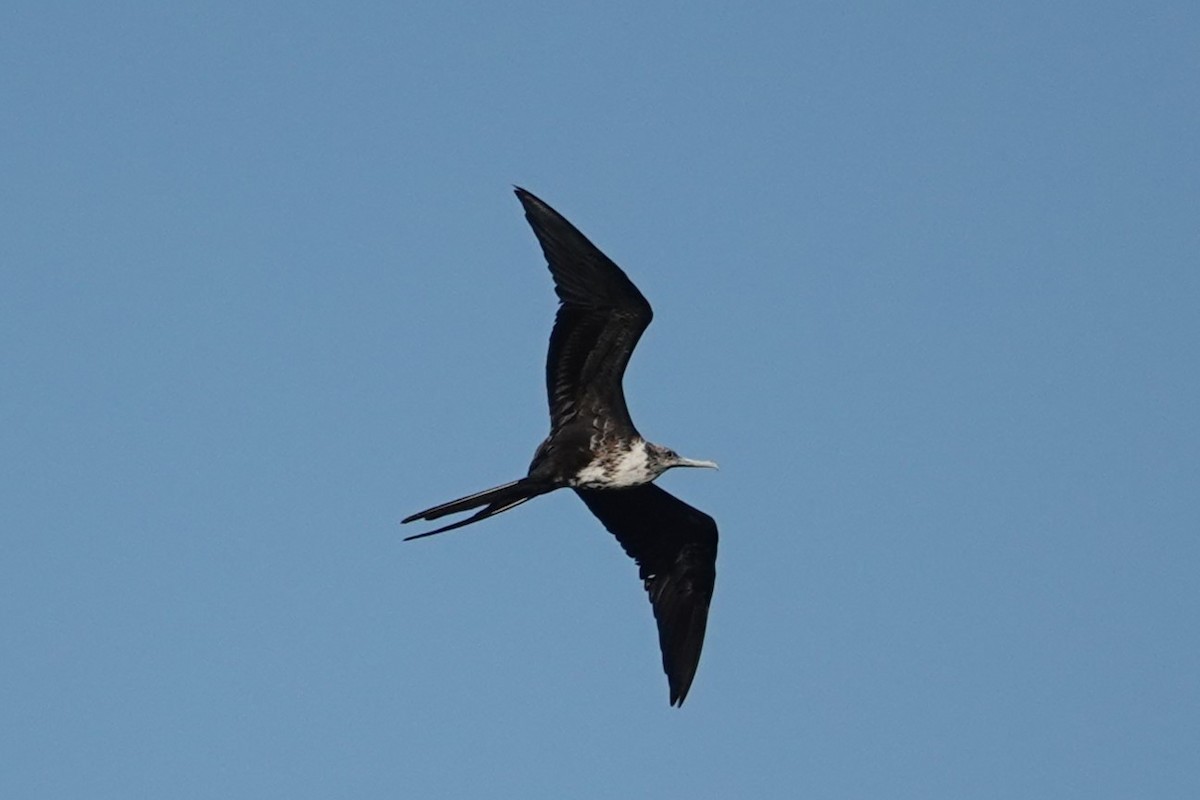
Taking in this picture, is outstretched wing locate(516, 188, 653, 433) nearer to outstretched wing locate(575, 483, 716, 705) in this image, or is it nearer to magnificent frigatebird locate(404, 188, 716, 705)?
magnificent frigatebird locate(404, 188, 716, 705)

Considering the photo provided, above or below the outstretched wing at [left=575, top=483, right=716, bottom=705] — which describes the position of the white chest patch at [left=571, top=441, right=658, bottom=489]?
above

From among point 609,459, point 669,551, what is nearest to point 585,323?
point 609,459

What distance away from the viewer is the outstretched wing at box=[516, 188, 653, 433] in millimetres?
11352

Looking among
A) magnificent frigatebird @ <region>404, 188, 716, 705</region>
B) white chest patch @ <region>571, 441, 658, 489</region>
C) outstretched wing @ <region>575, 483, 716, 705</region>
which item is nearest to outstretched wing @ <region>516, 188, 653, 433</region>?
magnificent frigatebird @ <region>404, 188, 716, 705</region>

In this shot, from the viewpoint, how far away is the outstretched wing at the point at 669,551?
13117mm

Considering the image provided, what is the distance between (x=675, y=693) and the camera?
1281 centimetres

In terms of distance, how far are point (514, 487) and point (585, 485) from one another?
612mm

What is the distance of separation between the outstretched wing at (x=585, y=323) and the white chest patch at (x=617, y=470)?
0.18 meters

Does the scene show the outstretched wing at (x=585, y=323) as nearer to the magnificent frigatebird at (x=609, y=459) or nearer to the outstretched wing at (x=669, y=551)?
the magnificent frigatebird at (x=609, y=459)

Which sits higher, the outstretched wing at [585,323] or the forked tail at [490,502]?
the outstretched wing at [585,323]

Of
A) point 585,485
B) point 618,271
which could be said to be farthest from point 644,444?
point 618,271

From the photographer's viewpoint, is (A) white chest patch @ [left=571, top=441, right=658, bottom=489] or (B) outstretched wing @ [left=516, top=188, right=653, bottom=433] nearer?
(B) outstretched wing @ [left=516, top=188, right=653, bottom=433]

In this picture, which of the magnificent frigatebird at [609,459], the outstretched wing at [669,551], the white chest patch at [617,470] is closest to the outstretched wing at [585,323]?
the magnificent frigatebird at [609,459]

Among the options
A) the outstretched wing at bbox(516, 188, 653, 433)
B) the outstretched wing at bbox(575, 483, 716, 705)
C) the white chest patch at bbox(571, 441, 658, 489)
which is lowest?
the outstretched wing at bbox(575, 483, 716, 705)
